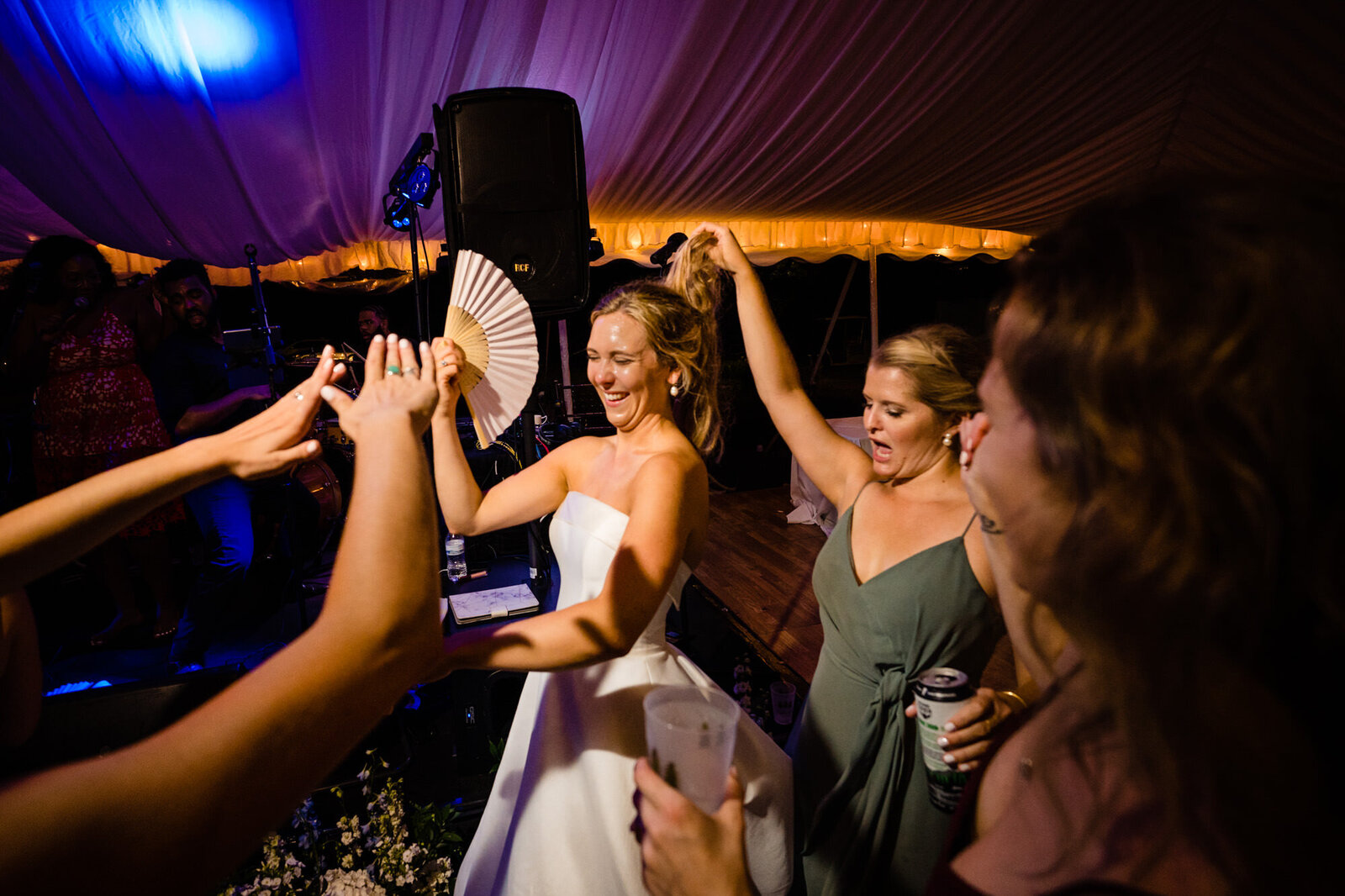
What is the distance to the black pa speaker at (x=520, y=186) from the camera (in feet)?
8.02

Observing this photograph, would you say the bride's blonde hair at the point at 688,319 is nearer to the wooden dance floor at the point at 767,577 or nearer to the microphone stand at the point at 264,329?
the wooden dance floor at the point at 767,577

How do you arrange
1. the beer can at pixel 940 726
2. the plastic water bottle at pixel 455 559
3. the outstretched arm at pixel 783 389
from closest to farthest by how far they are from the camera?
the beer can at pixel 940 726
the outstretched arm at pixel 783 389
the plastic water bottle at pixel 455 559

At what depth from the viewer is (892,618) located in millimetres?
1552

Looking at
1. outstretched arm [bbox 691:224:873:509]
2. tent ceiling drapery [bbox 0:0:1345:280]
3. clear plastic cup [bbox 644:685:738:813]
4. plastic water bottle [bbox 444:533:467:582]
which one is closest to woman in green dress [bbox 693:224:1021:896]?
outstretched arm [bbox 691:224:873:509]

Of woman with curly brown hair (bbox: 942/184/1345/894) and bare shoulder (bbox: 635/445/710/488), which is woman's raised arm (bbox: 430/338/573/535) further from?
woman with curly brown hair (bbox: 942/184/1345/894)

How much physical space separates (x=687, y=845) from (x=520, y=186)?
2.44 meters

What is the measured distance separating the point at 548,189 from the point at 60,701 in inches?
97.4

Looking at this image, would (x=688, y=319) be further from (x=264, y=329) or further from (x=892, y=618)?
(x=264, y=329)

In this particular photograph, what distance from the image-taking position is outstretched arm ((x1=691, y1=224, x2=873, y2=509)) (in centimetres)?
195

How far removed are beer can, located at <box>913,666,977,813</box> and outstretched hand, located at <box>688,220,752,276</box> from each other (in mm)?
1335

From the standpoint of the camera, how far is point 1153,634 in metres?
0.52

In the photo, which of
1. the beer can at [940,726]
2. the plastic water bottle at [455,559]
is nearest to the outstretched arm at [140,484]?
the beer can at [940,726]

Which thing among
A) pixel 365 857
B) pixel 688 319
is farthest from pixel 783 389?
pixel 365 857

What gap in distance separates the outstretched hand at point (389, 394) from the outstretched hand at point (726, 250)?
1.31 metres
